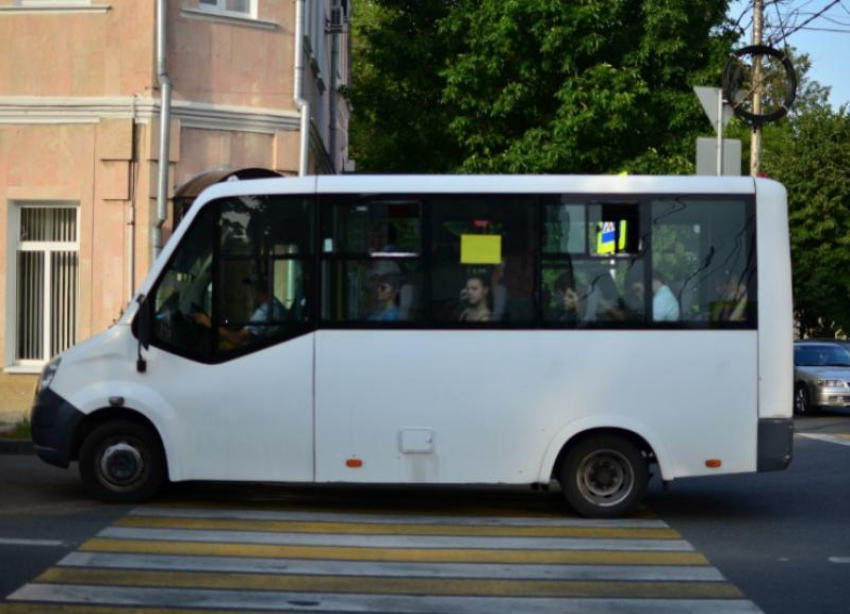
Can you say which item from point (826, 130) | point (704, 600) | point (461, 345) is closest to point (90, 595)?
point (704, 600)

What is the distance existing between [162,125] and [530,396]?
10.5 m

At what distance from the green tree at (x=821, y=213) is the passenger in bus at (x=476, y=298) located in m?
42.7

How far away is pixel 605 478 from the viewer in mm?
11547

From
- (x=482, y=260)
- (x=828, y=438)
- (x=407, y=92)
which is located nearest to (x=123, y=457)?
(x=482, y=260)

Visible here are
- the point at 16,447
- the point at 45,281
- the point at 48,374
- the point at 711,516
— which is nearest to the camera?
the point at 48,374

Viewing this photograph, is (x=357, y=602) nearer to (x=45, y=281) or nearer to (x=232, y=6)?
(x=45, y=281)

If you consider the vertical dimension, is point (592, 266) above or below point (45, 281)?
below

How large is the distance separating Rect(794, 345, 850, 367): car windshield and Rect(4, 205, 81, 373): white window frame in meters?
16.2

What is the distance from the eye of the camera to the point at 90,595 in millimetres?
8102

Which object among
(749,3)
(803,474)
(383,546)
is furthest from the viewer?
(749,3)

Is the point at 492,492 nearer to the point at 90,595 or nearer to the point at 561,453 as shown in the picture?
the point at 561,453

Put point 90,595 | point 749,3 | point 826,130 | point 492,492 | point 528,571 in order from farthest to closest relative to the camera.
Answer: point 826,130 < point 749,3 < point 492,492 < point 528,571 < point 90,595

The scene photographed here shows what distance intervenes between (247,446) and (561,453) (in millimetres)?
2397

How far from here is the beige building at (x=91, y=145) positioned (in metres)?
20.7
